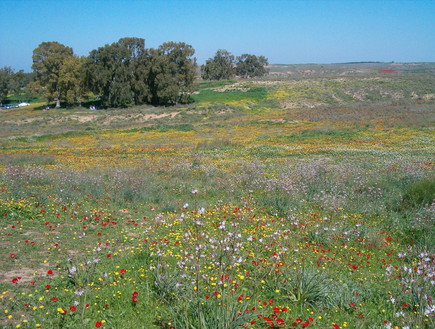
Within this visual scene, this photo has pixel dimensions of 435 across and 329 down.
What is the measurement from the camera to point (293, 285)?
5.71m

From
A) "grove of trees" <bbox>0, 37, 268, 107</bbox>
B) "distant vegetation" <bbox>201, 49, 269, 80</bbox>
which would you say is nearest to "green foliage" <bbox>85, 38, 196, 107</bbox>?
"grove of trees" <bbox>0, 37, 268, 107</bbox>

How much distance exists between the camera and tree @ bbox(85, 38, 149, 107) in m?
54.8

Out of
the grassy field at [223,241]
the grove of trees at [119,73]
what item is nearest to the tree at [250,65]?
the grove of trees at [119,73]

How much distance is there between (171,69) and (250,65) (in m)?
62.1

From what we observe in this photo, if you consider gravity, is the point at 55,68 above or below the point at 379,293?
above

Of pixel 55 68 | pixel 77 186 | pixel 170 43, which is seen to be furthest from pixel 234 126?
pixel 55 68

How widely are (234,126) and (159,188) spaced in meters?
27.2

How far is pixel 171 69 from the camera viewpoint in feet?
181

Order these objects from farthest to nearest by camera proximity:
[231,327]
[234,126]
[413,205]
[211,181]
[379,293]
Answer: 1. [234,126]
2. [211,181]
3. [413,205]
4. [379,293]
5. [231,327]

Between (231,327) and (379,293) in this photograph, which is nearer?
(231,327)

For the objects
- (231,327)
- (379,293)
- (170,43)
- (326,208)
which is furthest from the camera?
(170,43)

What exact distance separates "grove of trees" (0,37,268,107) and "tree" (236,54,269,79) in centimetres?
5670

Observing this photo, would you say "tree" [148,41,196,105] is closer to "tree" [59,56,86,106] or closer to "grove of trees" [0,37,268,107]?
"grove of trees" [0,37,268,107]

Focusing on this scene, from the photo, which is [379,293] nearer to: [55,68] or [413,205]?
[413,205]
